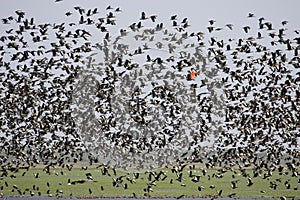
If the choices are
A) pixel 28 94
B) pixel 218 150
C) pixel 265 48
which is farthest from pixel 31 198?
pixel 265 48

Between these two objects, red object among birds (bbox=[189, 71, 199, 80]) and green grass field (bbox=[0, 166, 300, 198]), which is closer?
red object among birds (bbox=[189, 71, 199, 80])

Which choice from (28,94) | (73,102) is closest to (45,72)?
(28,94)

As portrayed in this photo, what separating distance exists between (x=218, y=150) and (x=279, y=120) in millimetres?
3904

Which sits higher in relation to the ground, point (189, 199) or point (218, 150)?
point (218, 150)

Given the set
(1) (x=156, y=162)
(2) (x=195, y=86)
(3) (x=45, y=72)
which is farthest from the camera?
(3) (x=45, y=72)

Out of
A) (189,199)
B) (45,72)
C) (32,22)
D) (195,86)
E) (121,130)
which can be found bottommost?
(189,199)

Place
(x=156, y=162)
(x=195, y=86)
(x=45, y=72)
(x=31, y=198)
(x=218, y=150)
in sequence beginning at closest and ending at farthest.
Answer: (x=195, y=86) < (x=156, y=162) < (x=45, y=72) < (x=218, y=150) < (x=31, y=198)

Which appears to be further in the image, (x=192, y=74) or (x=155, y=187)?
(x=155, y=187)

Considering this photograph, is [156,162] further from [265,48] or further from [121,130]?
[265,48]

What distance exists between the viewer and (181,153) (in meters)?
25.8

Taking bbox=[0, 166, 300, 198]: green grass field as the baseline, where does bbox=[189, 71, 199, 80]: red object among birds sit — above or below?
above

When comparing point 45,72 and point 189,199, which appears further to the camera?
point 189,199

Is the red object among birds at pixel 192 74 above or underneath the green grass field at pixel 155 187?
above

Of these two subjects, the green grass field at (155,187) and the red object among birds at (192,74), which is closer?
the red object among birds at (192,74)
